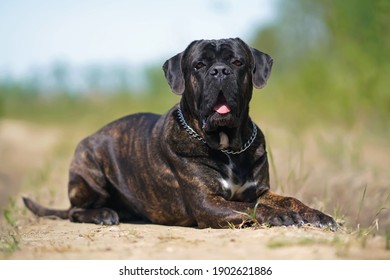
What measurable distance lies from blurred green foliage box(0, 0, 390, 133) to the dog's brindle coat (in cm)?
603

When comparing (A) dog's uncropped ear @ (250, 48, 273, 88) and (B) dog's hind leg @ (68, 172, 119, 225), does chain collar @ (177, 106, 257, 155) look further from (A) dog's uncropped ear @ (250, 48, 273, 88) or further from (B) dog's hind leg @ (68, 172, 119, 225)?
(B) dog's hind leg @ (68, 172, 119, 225)

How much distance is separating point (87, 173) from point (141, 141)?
799 mm

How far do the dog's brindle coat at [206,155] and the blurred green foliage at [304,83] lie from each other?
6035 mm

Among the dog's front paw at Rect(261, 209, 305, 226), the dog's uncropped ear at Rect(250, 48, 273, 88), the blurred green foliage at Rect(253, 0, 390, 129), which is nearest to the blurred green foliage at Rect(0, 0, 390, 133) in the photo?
the blurred green foliage at Rect(253, 0, 390, 129)

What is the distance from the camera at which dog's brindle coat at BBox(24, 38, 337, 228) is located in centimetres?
530

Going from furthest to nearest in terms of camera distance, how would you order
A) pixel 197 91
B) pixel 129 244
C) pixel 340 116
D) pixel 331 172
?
pixel 340 116 < pixel 331 172 < pixel 197 91 < pixel 129 244

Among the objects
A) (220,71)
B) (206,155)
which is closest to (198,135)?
(206,155)

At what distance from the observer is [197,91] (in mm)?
5473

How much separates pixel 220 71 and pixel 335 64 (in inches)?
414

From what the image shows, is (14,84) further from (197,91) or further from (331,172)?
(197,91)

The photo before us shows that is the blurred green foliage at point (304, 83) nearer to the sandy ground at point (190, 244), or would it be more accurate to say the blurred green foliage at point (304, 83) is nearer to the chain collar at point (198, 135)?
the chain collar at point (198, 135)

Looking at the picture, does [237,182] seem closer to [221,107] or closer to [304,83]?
[221,107]

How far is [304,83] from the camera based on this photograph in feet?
49.2
